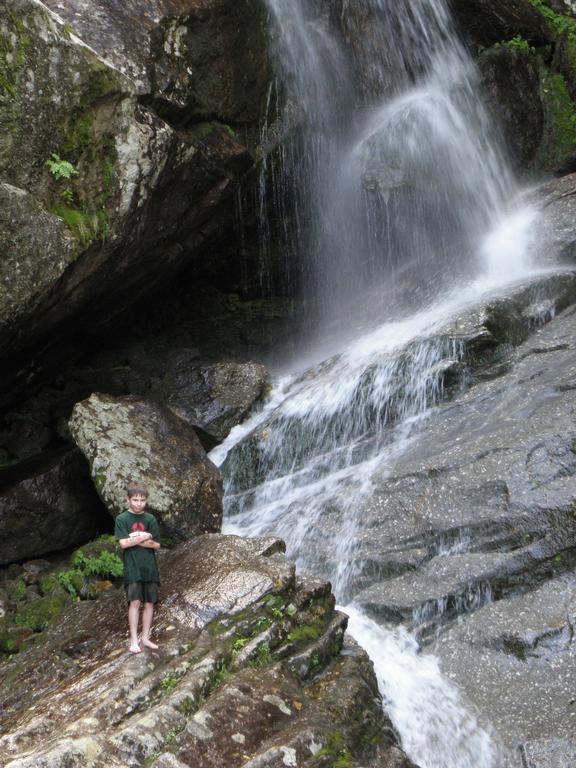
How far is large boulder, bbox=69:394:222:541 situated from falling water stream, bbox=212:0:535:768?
25.3 inches

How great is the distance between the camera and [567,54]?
50.2ft

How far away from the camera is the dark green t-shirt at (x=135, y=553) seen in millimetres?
5789

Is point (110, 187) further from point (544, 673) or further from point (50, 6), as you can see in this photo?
point (544, 673)

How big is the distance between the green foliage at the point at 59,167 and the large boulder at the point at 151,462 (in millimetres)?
3037

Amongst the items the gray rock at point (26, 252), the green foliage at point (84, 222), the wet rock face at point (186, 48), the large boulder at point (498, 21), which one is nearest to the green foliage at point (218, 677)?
the gray rock at point (26, 252)

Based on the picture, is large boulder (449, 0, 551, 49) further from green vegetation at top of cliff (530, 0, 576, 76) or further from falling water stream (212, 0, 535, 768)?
falling water stream (212, 0, 535, 768)

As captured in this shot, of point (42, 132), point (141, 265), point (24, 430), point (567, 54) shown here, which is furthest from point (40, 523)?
point (567, 54)

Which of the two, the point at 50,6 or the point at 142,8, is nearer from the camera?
the point at 50,6

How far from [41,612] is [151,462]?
2547 mm

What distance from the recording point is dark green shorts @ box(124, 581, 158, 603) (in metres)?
5.77

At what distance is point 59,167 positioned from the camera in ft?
28.0

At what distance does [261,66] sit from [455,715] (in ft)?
35.0

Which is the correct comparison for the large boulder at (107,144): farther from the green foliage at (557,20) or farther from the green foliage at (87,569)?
the green foliage at (557,20)

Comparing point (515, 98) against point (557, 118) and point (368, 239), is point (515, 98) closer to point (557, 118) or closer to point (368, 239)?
point (557, 118)
